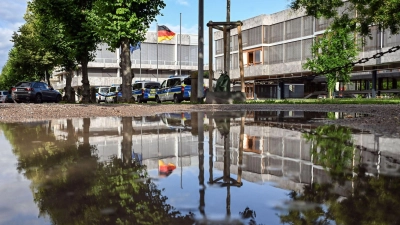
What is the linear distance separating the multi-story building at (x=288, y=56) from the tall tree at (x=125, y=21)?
25594 millimetres

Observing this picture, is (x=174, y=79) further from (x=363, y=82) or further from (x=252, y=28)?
(x=252, y=28)

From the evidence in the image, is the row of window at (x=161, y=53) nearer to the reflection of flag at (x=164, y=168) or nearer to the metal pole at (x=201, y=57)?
the metal pole at (x=201, y=57)

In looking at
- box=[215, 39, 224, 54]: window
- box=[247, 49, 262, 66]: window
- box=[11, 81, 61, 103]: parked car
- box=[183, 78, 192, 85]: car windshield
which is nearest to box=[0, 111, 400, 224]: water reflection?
box=[183, 78, 192, 85]: car windshield

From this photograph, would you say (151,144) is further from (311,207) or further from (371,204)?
(371,204)

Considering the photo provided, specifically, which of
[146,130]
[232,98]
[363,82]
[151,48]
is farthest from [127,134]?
[151,48]

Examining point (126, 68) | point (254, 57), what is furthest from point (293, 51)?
point (126, 68)

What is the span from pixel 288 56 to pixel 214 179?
178 ft

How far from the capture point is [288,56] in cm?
5559

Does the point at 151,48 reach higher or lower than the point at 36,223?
higher

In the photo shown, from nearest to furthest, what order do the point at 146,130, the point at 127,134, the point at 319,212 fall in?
the point at 319,212 → the point at 127,134 → the point at 146,130

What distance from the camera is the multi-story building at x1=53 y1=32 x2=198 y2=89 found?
80.4 m

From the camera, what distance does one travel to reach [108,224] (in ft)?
7.52

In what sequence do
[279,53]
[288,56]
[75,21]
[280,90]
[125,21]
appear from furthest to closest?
[279,53] → [288,56] → [280,90] → [75,21] → [125,21]

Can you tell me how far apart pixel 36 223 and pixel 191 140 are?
3.75m
